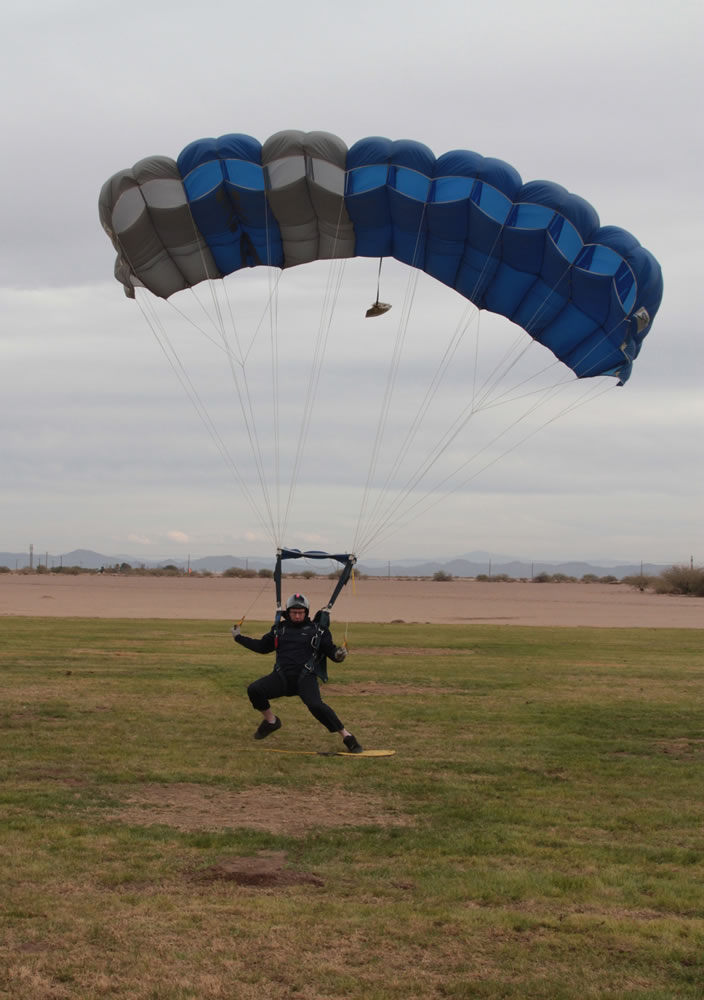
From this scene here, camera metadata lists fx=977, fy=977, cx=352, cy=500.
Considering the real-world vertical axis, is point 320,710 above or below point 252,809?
above

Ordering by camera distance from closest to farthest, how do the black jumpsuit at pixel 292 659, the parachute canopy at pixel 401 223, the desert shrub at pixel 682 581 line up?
the black jumpsuit at pixel 292 659 < the parachute canopy at pixel 401 223 < the desert shrub at pixel 682 581

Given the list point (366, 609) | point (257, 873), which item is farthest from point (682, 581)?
point (257, 873)

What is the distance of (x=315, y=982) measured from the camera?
496 centimetres

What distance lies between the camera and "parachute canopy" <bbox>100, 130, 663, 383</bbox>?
42.9ft

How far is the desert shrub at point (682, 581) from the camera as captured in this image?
244 feet

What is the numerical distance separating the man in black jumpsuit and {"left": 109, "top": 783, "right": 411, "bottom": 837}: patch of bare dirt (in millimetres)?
1721

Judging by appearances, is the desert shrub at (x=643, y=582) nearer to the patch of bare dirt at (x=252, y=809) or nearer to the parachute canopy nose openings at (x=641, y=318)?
the parachute canopy nose openings at (x=641, y=318)

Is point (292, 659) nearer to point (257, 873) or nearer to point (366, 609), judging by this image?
point (257, 873)

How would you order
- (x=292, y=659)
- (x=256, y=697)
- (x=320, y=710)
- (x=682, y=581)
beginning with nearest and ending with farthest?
1. (x=320, y=710)
2. (x=292, y=659)
3. (x=256, y=697)
4. (x=682, y=581)

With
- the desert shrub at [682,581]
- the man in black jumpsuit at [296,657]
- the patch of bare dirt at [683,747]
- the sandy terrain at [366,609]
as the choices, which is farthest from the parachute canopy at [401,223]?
the desert shrub at [682,581]

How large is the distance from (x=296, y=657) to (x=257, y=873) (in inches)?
172

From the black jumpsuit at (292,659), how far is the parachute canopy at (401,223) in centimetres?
588

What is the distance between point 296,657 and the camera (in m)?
11.1

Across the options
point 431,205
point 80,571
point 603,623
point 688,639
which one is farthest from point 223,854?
point 80,571
